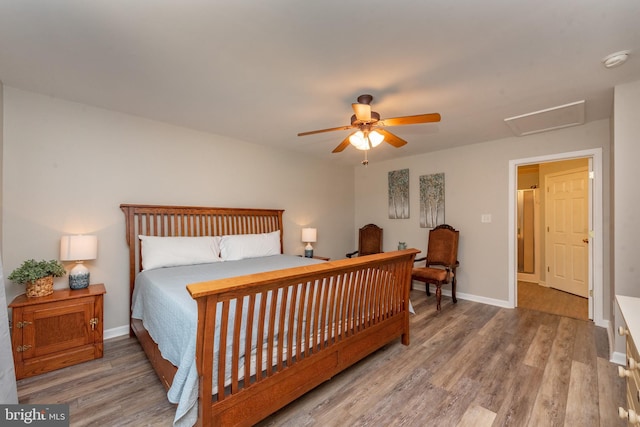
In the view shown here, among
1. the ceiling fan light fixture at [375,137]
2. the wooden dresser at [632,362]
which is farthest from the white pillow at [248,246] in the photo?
the wooden dresser at [632,362]

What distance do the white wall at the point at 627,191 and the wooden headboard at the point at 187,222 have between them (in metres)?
3.70

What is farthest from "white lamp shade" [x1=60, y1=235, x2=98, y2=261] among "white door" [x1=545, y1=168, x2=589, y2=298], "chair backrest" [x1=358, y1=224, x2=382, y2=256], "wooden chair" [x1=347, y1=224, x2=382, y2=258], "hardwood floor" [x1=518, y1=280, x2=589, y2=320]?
"white door" [x1=545, y1=168, x2=589, y2=298]

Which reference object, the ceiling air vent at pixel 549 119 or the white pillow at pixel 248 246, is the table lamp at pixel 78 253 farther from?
the ceiling air vent at pixel 549 119

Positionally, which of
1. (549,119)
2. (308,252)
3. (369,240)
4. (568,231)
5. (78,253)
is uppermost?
(549,119)

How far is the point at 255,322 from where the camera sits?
1.62 m

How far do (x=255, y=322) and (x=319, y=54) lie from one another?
1782 mm

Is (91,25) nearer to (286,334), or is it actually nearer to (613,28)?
(286,334)

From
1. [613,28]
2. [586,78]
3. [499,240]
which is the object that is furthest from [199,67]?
[499,240]

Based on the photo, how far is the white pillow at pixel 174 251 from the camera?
2.76m

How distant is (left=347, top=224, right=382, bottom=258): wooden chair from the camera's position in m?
5.10

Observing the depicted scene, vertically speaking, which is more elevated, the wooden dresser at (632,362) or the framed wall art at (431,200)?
the framed wall art at (431,200)

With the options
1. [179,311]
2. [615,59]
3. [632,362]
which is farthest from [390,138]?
[179,311]

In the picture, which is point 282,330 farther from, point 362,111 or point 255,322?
point 362,111

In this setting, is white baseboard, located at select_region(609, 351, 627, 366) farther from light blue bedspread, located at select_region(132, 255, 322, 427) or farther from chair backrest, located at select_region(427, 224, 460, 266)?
light blue bedspread, located at select_region(132, 255, 322, 427)
